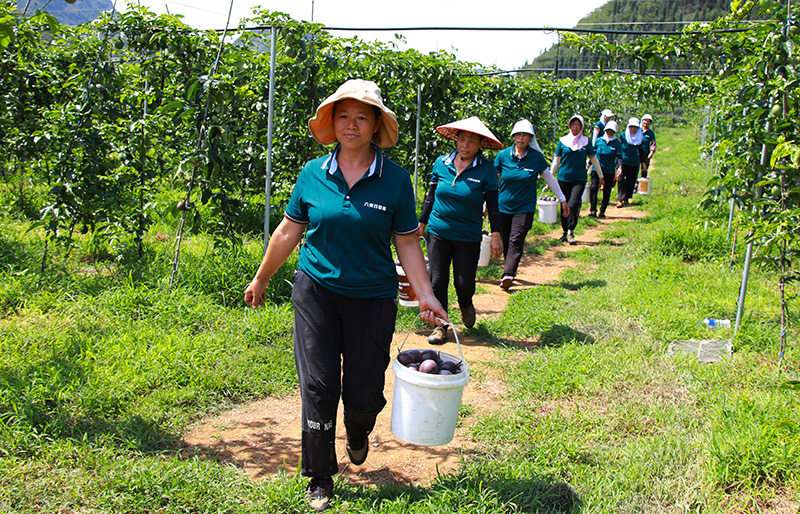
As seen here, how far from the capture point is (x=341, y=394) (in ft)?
10.3

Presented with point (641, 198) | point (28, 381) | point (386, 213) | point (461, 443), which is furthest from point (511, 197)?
point (641, 198)

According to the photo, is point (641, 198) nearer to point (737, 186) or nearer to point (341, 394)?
point (737, 186)

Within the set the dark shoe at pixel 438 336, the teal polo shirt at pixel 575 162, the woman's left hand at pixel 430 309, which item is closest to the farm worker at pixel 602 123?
the teal polo shirt at pixel 575 162

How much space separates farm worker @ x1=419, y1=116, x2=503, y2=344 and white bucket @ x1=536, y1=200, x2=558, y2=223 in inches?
194

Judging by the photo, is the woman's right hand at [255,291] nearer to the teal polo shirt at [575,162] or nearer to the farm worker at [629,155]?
the teal polo shirt at [575,162]

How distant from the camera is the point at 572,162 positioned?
9.81 metres

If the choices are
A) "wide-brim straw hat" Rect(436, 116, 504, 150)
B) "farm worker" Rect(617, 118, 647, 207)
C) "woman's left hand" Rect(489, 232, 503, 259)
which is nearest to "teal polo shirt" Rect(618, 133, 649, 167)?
"farm worker" Rect(617, 118, 647, 207)

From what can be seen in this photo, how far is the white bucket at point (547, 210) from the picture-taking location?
1031 centimetres

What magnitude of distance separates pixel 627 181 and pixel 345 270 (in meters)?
12.2

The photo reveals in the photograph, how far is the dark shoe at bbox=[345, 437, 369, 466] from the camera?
10.8 ft

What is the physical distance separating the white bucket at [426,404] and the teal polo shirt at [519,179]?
4.24 metres

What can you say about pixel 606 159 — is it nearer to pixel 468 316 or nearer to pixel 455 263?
pixel 468 316

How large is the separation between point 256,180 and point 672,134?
43051 mm

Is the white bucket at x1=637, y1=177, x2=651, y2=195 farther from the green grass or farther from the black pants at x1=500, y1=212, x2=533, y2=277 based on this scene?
the black pants at x1=500, y1=212, x2=533, y2=277
